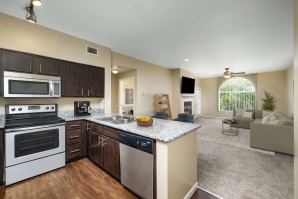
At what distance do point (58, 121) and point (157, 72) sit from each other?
4247 mm

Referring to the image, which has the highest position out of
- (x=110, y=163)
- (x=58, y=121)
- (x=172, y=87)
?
(x=172, y=87)

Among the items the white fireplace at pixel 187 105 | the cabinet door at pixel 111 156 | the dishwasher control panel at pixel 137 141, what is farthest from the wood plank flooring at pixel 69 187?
the white fireplace at pixel 187 105

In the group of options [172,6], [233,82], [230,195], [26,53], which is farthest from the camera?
[233,82]

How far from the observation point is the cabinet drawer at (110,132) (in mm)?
2093

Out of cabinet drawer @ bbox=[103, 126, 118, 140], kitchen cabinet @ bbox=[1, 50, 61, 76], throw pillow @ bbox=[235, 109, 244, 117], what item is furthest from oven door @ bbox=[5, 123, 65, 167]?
throw pillow @ bbox=[235, 109, 244, 117]

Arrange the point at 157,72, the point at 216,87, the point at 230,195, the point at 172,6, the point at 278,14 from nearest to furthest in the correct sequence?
the point at 230,195
the point at 172,6
the point at 278,14
the point at 157,72
the point at 216,87

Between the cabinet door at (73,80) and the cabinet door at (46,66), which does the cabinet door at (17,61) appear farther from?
the cabinet door at (73,80)

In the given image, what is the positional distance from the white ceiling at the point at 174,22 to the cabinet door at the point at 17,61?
2.35 ft

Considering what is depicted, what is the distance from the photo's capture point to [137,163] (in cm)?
174

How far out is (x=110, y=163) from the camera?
2227 millimetres

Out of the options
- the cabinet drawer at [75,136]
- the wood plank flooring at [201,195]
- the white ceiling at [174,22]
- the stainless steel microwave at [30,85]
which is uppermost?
the white ceiling at [174,22]

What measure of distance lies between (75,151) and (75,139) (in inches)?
9.9

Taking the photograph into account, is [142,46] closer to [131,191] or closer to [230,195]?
[131,191]

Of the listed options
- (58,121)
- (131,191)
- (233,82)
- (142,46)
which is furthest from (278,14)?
(233,82)
